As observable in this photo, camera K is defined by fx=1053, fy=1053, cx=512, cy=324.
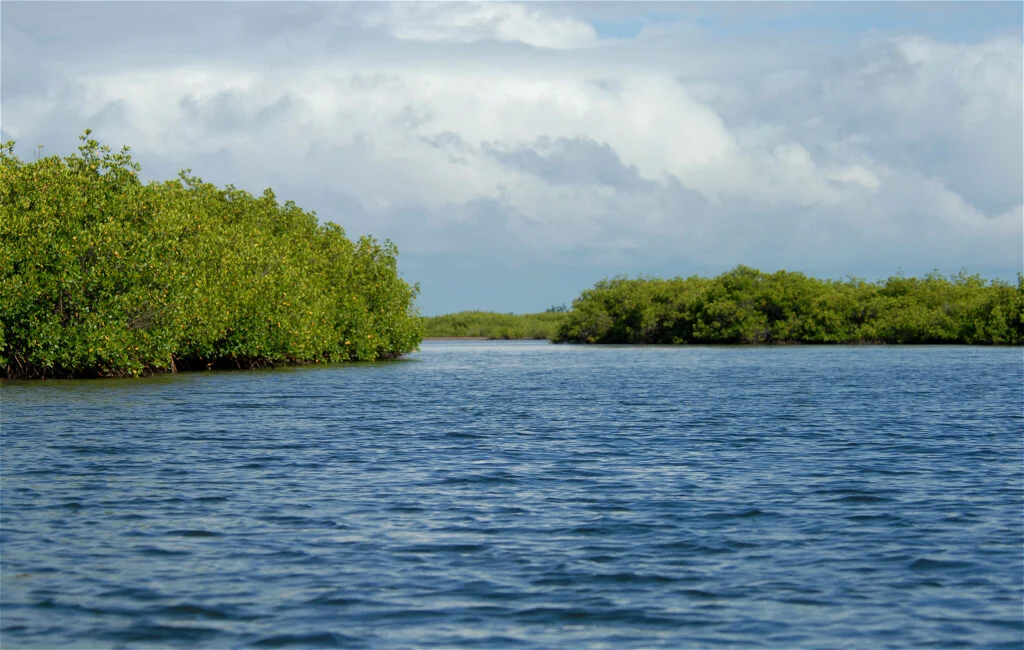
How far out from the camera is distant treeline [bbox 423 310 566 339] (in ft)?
602

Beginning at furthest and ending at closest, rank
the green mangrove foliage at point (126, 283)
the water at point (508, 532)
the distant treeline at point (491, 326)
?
1. the distant treeline at point (491, 326)
2. the green mangrove foliage at point (126, 283)
3. the water at point (508, 532)

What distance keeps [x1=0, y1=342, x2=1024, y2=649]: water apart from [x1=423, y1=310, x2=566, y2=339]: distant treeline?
512 feet

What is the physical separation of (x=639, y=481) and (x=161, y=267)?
29951 mm

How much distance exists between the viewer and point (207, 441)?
2145cm

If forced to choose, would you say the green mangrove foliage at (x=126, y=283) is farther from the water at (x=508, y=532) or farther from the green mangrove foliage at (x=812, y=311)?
the green mangrove foliage at (x=812, y=311)

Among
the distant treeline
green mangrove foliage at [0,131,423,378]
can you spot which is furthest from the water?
the distant treeline

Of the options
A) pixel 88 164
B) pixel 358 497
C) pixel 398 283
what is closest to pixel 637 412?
pixel 358 497

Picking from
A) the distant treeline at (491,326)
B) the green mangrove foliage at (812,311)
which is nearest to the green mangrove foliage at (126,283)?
the green mangrove foliage at (812,311)

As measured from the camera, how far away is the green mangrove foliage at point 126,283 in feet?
126

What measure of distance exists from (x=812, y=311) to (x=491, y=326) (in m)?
81.4

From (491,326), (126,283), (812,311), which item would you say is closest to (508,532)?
(126,283)

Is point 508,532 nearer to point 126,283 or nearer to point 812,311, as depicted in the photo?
point 126,283

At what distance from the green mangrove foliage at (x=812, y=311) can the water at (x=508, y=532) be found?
9207cm

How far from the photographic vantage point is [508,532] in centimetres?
1225
